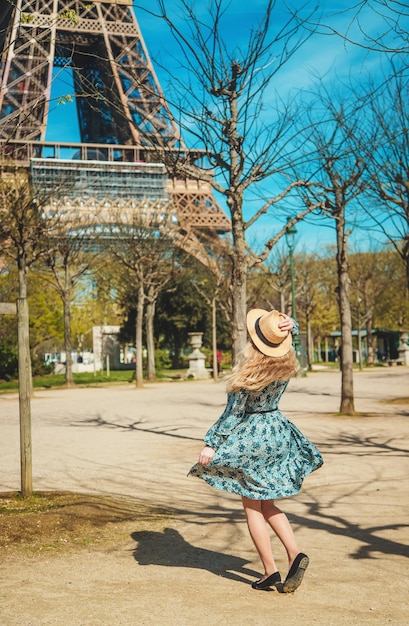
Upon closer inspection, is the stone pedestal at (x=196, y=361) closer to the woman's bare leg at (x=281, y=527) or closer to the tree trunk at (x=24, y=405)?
the tree trunk at (x=24, y=405)

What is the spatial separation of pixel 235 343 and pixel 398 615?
5.71 m

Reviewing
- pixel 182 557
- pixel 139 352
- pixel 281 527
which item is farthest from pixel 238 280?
pixel 139 352

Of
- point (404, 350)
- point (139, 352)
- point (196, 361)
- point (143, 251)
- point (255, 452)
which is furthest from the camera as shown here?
point (404, 350)

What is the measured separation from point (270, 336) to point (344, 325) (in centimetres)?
1002

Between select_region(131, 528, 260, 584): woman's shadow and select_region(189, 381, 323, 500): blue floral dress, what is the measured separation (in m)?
0.63

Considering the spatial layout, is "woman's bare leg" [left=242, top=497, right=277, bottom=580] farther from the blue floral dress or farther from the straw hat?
the straw hat

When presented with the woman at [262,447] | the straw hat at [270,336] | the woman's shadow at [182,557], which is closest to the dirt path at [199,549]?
the woman's shadow at [182,557]

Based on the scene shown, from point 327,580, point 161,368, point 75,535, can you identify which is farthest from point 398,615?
point 161,368

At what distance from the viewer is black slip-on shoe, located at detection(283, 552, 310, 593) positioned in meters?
3.97

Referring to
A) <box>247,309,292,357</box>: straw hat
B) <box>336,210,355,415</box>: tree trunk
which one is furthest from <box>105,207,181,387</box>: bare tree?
<box>247,309,292,357</box>: straw hat

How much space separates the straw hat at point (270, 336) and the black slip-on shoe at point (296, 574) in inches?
45.1

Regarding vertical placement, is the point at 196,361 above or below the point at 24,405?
below

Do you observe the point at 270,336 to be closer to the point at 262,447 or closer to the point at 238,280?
the point at 262,447

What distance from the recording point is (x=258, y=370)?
4176 mm
